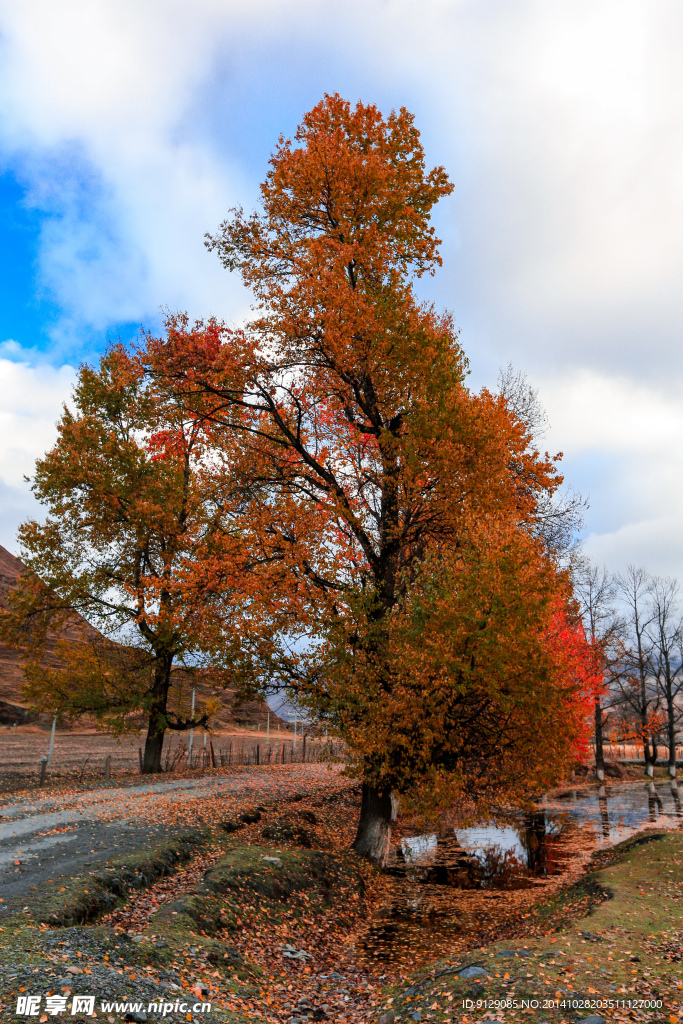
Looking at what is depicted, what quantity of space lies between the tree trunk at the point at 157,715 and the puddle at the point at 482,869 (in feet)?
32.8

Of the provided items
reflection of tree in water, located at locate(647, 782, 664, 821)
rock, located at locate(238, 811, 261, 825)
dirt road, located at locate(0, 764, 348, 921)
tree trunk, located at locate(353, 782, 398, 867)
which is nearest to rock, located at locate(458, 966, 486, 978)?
dirt road, located at locate(0, 764, 348, 921)

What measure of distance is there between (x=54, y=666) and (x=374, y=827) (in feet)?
79.0

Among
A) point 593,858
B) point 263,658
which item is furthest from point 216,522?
point 593,858

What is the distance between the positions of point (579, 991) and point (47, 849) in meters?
8.74

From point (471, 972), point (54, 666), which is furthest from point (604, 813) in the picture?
point (54, 666)

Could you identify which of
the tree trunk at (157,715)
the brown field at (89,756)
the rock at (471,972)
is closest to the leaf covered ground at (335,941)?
the rock at (471,972)

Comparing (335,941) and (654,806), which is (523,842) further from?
(335,941)

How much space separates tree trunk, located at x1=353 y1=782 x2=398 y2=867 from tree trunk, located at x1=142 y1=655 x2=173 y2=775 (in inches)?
465

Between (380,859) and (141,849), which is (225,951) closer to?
(141,849)

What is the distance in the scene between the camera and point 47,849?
10.7 meters

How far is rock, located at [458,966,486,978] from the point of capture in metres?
6.82

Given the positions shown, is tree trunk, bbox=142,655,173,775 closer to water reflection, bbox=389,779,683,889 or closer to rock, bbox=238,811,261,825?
rock, bbox=238,811,261,825

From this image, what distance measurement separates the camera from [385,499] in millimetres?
14398

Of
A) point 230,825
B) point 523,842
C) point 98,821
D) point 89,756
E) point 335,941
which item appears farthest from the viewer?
point 89,756
